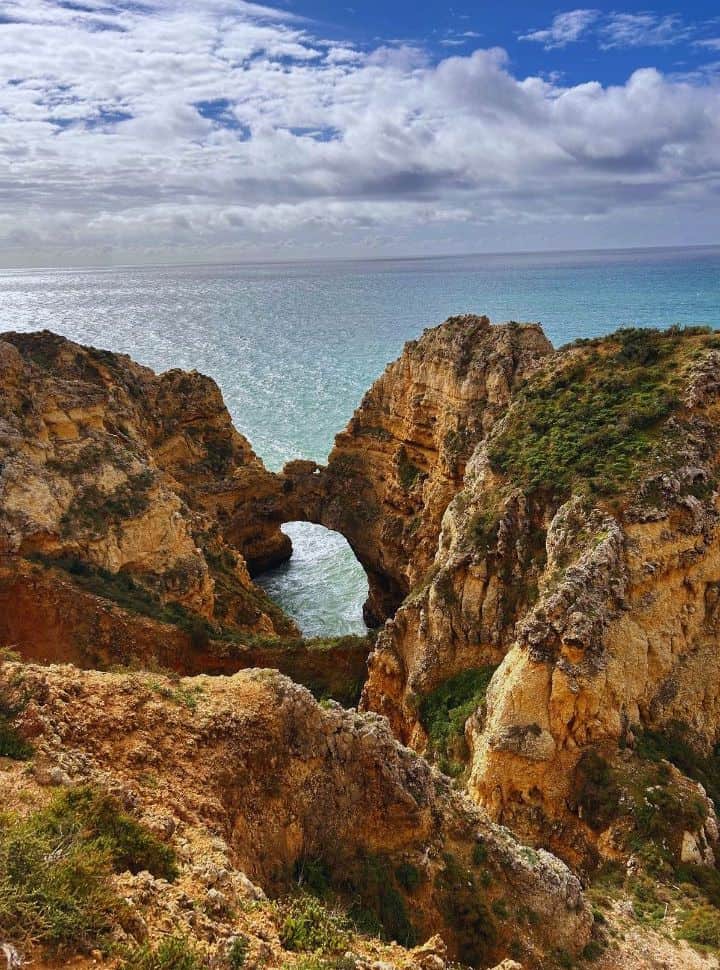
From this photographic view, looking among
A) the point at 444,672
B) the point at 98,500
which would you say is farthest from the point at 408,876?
the point at 98,500

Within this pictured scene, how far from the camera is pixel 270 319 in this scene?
144 m

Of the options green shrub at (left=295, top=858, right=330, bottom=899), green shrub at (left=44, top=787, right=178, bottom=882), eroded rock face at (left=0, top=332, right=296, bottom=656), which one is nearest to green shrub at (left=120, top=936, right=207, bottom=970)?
green shrub at (left=44, top=787, right=178, bottom=882)

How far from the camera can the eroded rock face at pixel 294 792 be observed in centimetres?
1102

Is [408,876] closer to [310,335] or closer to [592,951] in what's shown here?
[592,951]

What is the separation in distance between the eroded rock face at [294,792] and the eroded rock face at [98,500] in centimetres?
1474

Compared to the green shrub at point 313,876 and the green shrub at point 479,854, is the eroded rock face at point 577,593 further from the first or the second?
the green shrub at point 313,876

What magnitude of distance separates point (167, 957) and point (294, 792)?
5548mm

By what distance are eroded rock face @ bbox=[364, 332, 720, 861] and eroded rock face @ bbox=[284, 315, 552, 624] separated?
9.35 metres

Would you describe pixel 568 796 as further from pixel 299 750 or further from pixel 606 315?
pixel 606 315

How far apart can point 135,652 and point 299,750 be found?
1525 cm

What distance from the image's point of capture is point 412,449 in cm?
4266

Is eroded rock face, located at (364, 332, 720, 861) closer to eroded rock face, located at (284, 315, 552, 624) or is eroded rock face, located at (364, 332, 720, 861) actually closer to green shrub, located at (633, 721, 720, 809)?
green shrub, located at (633, 721, 720, 809)

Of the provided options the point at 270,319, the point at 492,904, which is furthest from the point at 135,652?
the point at 270,319

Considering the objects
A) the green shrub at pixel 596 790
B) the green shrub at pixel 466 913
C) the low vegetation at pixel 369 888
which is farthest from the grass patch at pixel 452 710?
the low vegetation at pixel 369 888
